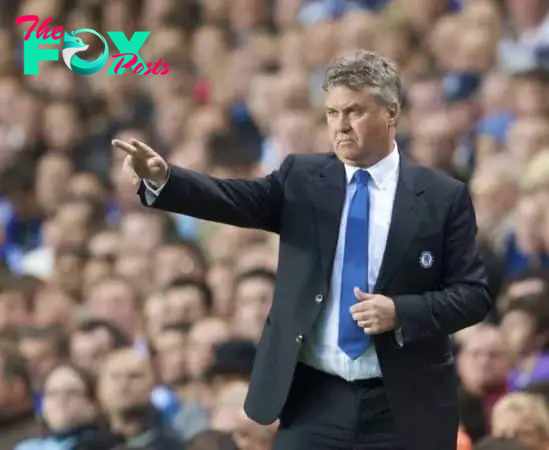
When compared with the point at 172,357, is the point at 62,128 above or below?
above

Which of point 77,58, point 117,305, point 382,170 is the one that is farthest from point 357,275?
point 77,58

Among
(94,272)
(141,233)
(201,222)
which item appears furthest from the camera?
(201,222)

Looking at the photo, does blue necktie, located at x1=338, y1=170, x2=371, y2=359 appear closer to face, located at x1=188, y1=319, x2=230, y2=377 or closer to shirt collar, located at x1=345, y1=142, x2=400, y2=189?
shirt collar, located at x1=345, y1=142, x2=400, y2=189

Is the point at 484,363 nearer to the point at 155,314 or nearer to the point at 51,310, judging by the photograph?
the point at 155,314

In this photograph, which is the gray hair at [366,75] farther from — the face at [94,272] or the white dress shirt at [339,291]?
the face at [94,272]

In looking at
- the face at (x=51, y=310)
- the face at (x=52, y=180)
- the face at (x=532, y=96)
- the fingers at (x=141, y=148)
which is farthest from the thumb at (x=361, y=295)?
the face at (x=52, y=180)

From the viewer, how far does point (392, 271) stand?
338 centimetres

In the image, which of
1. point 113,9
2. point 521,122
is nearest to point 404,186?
point 521,122

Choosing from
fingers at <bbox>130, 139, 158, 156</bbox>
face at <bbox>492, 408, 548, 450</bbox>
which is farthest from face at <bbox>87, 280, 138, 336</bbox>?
fingers at <bbox>130, 139, 158, 156</bbox>

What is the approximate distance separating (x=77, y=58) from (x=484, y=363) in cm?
441

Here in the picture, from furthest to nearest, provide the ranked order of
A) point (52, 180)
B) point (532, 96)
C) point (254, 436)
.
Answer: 1. point (52, 180)
2. point (532, 96)
3. point (254, 436)

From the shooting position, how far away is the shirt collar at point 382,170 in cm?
346

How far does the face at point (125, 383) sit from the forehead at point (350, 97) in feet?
9.28

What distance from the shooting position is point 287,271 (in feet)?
11.3
